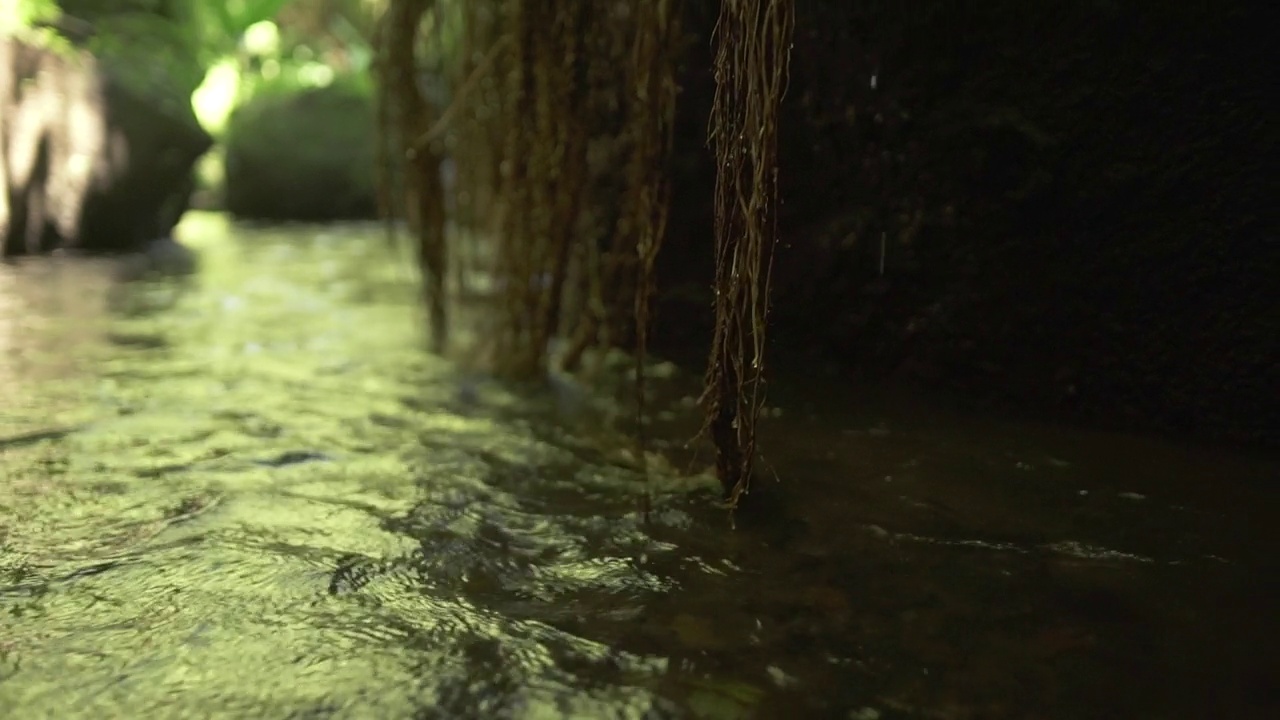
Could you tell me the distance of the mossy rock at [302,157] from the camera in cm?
829

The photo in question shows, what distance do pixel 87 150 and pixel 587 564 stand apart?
17.8 feet

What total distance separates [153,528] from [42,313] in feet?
8.26

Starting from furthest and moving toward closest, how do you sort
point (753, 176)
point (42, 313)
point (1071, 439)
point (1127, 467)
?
1. point (42, 313)
2. point (1071, 439)
3. point (1127, 467)
4. point (753, 176)

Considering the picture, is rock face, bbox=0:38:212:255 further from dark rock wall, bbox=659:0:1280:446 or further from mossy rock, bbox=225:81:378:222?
dark rock wall, bbox=659:0:1280:446

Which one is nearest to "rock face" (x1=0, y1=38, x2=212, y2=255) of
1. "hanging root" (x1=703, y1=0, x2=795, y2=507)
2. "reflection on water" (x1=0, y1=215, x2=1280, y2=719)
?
"reflection on water" (x1=0, y1=215, x2=1280, y2=719)

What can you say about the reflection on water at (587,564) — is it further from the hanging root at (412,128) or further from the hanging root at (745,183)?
the hanging root at (412,128)

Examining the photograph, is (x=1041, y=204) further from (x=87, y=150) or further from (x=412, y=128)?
(x=87, y=150)

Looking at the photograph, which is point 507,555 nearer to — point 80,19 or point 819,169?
point 819,169

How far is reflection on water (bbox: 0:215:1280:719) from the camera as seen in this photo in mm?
1159

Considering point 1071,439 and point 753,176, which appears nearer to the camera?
point 753,176

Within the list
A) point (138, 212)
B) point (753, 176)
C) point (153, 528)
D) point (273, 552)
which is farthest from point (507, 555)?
point (138, 212)

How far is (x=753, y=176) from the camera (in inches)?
59.0

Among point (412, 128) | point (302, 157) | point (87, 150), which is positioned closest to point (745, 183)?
point (412, 128)

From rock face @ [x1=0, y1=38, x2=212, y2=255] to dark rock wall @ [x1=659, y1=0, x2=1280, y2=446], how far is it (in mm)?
4393
